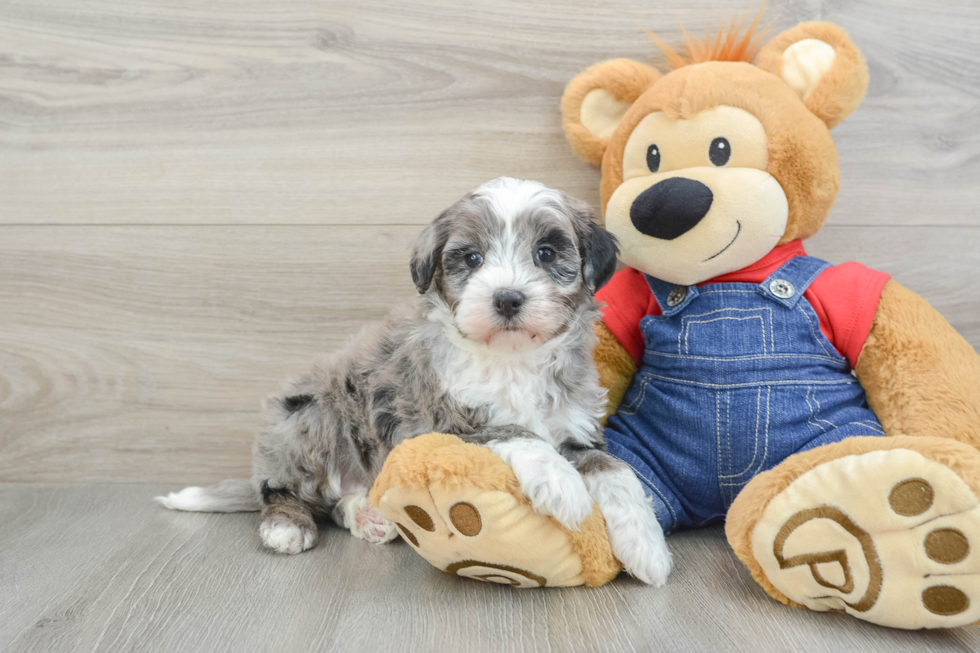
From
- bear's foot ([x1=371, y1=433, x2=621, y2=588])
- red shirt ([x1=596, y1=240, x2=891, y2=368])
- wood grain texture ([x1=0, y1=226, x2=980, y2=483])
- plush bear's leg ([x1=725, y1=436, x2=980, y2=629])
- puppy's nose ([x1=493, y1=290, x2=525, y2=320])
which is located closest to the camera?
plush bear's leg ([x1=725, y1=436, x2=980, y2=629])

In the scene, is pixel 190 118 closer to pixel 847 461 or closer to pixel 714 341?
pixel 714 341

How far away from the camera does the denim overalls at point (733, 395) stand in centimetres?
159

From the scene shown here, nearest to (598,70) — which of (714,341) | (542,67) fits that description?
(542,67)

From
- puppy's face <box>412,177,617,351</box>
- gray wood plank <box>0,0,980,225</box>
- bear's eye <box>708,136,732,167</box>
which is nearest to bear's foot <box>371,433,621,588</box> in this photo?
puppy's face <box>412,177,617,351</box>

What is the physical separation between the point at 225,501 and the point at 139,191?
1023mm

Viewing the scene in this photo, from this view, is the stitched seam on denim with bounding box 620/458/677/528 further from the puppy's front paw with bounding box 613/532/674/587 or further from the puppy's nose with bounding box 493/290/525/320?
the puppy's nose with bounding box 493/290/525/320

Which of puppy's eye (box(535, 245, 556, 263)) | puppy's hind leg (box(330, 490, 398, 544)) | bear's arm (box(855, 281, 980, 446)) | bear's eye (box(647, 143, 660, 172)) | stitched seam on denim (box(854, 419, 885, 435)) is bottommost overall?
puppy's hind leg (box(330, 490, 398, 544))

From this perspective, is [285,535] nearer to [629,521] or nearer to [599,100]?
[629,521]

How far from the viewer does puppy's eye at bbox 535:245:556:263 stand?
5.16 feet

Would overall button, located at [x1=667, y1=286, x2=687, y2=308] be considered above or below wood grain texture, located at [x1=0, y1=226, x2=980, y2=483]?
above

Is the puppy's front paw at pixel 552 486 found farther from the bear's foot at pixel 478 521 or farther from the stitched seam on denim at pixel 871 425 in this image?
the stitched seam on denim at pixel 871 425

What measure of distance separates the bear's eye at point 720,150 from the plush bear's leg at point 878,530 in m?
0.72

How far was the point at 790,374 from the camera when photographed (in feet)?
5.28

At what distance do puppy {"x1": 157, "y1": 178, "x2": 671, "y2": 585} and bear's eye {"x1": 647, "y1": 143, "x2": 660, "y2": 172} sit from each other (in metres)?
0.23
